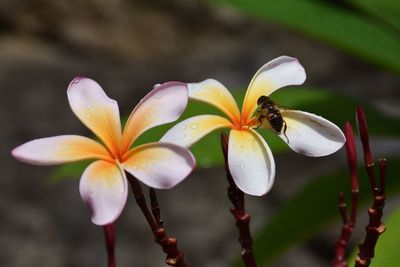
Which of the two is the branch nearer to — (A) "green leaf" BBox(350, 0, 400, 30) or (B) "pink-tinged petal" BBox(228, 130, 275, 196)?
(B) "pink-tinged petal" BBox(228, 130, 275, 196)

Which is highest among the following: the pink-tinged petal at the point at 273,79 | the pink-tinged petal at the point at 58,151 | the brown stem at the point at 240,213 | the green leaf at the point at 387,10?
the green leaf at the point at 387,10

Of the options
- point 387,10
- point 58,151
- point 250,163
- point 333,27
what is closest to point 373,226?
point 250,163

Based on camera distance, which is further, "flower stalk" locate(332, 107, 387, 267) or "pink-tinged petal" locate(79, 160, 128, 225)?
"flower stalk" locate(332, 107, 387, 267)

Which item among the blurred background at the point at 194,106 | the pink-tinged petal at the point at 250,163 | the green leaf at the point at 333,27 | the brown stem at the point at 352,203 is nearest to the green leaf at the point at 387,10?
the blurred background at the point at 194,106

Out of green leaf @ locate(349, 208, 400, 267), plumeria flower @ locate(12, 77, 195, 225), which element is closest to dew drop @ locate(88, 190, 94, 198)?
plumeria flower @ locate(12, 77, 195, 225)

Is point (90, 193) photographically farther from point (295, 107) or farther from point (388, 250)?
point (295, 107)

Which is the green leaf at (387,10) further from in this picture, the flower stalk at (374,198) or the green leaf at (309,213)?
the flower stalk at (374,198)
